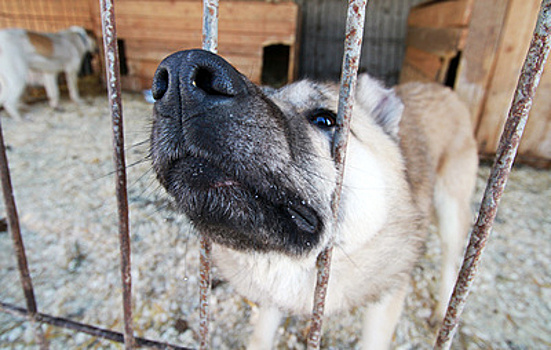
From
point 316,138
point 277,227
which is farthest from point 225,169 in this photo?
point 316,138

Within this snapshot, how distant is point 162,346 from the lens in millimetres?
1364

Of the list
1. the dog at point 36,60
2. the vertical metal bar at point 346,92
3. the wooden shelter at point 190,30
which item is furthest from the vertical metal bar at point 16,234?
the dog at point 36,60

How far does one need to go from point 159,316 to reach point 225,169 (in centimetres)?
154

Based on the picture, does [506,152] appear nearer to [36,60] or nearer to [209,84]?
[209,84]

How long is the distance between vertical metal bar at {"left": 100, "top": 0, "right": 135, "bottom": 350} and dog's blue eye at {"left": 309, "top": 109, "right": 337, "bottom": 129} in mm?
671

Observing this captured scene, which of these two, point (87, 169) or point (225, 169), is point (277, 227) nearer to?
point (225, 169)

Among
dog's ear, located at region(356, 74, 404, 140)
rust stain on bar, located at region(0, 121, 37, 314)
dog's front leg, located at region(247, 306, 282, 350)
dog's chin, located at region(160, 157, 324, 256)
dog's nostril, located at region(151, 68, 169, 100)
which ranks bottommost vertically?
dog's front leg, located at region(247, 306, 282, 350)

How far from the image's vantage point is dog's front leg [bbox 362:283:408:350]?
5.71ft

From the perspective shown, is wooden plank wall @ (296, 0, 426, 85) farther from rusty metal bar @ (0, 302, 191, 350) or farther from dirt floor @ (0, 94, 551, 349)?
→ rusty metal bar @ (0, 302, 191, 350)

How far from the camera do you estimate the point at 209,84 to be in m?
0.84

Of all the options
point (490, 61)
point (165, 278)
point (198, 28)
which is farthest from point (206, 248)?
point (198, 28)

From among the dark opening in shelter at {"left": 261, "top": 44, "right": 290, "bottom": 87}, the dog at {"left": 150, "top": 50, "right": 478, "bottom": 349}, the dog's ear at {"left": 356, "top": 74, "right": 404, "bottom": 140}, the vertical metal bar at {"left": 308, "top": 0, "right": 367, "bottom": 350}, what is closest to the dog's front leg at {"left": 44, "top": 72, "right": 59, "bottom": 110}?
the dark opening in shelter at {"left": 261, "top": 44, "right": 290, "bottom": 87}

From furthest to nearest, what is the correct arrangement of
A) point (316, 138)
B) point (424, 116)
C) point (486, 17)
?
1. point (486, 17)
2. point (424, 116)
3. point (316, 138)

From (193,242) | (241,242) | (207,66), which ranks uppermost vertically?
(207,66)
